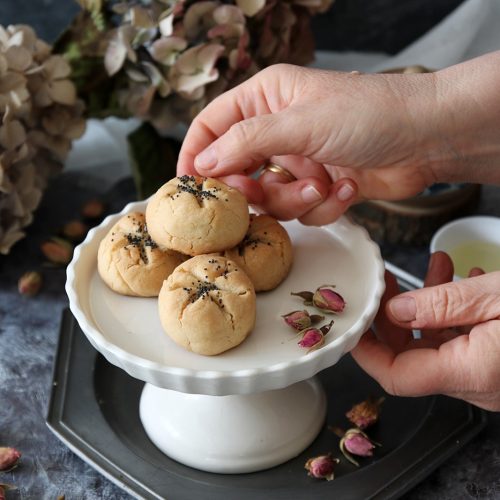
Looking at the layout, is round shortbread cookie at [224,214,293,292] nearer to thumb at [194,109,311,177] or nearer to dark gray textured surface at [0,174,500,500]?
thumb at [194,109,311,177]

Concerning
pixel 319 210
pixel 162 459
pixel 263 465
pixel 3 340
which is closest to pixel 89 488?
pixel 162 459

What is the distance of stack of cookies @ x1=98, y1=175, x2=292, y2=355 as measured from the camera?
747 millimetres

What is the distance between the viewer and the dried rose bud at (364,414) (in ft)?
3.03

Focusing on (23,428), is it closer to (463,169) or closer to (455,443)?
(455,443)

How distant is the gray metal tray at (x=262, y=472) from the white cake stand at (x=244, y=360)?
21 mm

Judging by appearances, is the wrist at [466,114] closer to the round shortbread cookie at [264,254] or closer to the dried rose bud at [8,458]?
the round shortbread cookie at [264,254]

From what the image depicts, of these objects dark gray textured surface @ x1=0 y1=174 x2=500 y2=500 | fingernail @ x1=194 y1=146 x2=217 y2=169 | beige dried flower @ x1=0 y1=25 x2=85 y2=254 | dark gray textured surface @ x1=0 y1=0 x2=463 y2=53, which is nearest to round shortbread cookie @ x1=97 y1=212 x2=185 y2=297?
fingernail @ x1=194 y1=146 x2=217 y2=169

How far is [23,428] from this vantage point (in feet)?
3.12

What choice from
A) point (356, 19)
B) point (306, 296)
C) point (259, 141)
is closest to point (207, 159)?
point (259, 141)

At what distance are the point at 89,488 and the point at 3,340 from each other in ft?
1.02

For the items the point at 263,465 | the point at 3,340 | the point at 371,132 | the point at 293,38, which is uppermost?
the point at 371,132

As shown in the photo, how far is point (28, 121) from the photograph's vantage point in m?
1.18

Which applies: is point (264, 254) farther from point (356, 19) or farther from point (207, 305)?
point (356, 19)

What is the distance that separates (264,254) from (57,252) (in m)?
0.52
